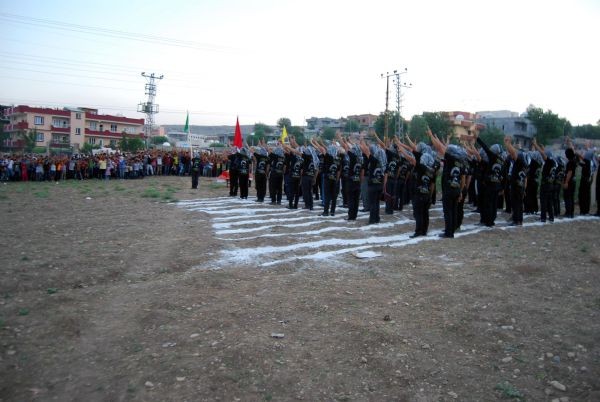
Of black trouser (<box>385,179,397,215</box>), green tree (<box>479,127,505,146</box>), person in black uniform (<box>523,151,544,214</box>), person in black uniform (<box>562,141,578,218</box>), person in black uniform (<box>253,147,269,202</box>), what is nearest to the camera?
person in black uniform (<box>523,151,544,214</box>)

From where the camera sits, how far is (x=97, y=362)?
4.24 m

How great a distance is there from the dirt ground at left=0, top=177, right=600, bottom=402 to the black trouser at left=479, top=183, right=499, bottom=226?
8.33ft

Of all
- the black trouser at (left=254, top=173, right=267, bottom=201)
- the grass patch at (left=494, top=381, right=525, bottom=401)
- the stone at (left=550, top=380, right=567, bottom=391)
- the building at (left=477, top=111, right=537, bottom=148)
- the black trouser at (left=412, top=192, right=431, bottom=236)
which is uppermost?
the building at (left=477, top=111, right=537, bottom=148)

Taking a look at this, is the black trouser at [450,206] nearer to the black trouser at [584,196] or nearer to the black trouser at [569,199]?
the black trouser at [569,199]

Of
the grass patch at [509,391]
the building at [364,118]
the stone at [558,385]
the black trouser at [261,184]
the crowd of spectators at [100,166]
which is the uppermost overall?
the building at [364,118]

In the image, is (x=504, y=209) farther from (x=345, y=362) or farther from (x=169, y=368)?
(x=169, y=368)

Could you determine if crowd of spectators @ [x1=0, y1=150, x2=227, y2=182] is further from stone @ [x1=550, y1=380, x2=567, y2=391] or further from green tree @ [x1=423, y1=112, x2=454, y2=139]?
green tree @ [x1=423, y1=112, x2=454, y2=139]

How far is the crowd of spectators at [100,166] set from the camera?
24.8 meters

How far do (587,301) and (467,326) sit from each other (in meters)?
2.00

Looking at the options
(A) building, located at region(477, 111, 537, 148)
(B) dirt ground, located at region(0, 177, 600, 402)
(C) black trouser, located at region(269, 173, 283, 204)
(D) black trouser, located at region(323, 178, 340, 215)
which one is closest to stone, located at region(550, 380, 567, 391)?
(B) dirt ground, located at region(0, 177, 600, 402)

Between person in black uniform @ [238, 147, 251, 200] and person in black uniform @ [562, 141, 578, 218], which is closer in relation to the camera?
person in black uniform @ [562, 141, 578, 218]

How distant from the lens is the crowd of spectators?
2480cm

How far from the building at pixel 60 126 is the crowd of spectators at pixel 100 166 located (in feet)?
152

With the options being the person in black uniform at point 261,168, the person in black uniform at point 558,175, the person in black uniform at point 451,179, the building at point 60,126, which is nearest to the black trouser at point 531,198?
the person in black uniform at point 558,175
